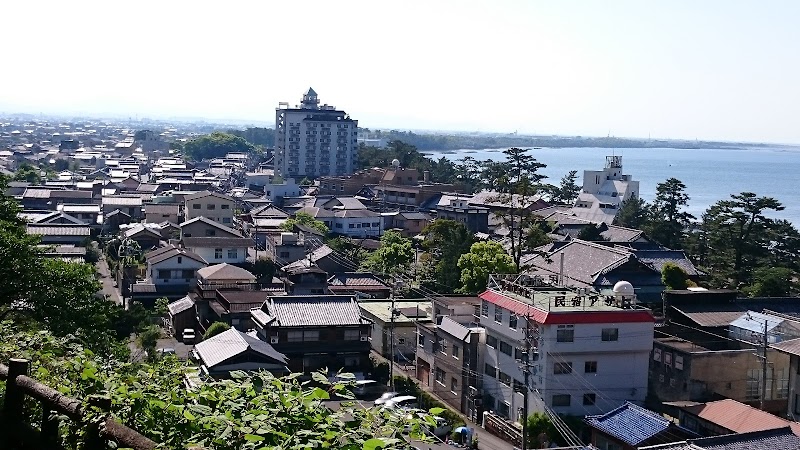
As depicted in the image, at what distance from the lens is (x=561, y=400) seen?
1399 cm

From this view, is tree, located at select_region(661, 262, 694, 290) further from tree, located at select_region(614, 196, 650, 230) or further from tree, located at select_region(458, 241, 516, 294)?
tree, located at select_region(614, 196, 650, 230)

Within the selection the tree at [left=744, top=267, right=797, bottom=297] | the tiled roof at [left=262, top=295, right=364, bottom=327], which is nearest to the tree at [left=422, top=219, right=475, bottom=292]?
the tiled roof at [left=262, top=295, right=364, bottom=327]

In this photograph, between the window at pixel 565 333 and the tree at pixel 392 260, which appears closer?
the window at pixel 565 333

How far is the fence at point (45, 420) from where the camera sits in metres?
3.16

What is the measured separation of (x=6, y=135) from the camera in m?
102

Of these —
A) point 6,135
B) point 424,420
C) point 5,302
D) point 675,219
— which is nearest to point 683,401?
point 5,302

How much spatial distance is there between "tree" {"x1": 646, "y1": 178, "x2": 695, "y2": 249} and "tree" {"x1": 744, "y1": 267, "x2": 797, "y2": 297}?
262 inches

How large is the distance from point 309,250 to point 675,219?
45.0 ft

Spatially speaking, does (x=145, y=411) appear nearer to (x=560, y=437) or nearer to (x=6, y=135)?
(x=560, y=437)

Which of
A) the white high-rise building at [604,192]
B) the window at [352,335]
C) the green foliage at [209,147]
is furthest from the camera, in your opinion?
the green foliage at [209,147]

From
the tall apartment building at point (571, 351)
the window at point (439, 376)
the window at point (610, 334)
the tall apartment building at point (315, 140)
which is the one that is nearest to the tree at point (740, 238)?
the tall apartment building at point (571, 351)

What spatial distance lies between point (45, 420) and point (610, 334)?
1198 cm

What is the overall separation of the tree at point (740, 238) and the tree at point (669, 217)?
3472 millimetres

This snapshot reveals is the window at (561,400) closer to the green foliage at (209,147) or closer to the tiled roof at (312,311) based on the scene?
the tiled roof at (312,311)
